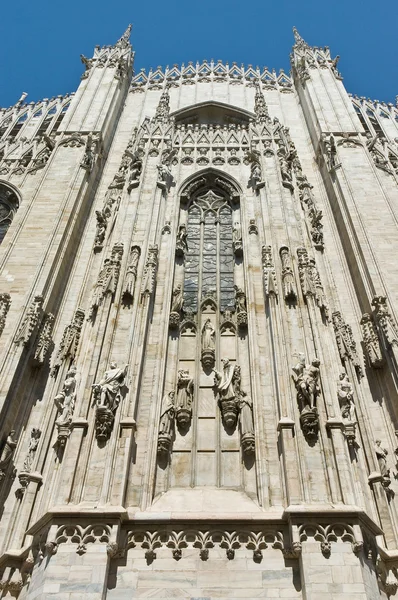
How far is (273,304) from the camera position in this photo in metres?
12.0

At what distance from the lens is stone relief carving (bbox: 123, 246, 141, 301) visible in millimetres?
12078

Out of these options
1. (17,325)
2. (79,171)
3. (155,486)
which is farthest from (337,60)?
(155,486)

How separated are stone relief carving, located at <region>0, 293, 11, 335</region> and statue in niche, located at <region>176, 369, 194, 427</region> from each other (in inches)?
165

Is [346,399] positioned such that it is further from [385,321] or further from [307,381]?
[385,321]

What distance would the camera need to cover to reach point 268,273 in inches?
502

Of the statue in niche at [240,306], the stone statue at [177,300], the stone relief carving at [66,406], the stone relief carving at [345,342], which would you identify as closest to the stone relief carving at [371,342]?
the stone relief carving at [345,342]

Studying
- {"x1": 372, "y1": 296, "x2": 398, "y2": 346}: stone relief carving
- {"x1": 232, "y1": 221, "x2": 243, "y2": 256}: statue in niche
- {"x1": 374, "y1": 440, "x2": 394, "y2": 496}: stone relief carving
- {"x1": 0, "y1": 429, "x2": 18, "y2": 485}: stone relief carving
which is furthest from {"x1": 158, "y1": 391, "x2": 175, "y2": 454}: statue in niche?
{"x1": 232, "y1": 221, "x2": 243, "y2": 256}: statue in niche

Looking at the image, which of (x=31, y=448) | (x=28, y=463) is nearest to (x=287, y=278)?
(x=31, y=448)

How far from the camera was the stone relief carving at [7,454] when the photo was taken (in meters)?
10.1

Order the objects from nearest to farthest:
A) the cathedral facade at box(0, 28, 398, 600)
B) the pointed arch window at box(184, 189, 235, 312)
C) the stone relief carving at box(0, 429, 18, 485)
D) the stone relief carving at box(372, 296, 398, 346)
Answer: the cathedral facade at box(0, 28, 398, 600)
the stone relief carving at box(0, 429, 18, 485)
the stone relief carving at box(372, 296, 398, 346)
the pointed arch window at box(184, 189, 235, 312)

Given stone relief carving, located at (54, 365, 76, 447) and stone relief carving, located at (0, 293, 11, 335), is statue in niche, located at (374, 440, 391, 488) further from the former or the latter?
stone relief carving, located at (0, 293, 11, 335)

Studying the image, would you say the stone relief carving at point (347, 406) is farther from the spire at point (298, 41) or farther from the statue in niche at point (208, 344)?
the spire at point (298, 41)

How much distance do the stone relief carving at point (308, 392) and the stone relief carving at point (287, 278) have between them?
187 centimetres

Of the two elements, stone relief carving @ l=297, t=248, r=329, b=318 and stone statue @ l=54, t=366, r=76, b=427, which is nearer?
stone statue @ l=54, t=366, r=76, b=427
